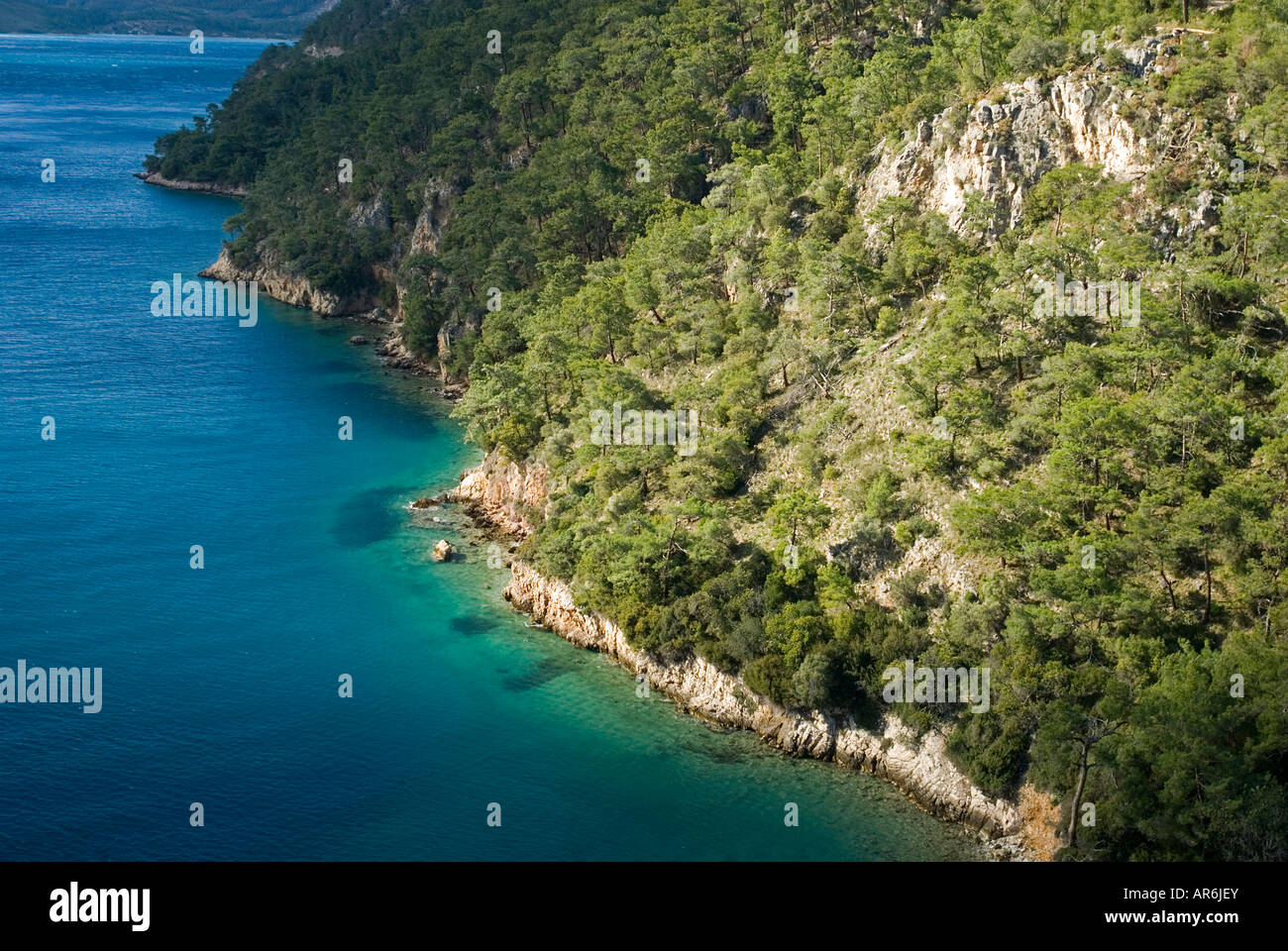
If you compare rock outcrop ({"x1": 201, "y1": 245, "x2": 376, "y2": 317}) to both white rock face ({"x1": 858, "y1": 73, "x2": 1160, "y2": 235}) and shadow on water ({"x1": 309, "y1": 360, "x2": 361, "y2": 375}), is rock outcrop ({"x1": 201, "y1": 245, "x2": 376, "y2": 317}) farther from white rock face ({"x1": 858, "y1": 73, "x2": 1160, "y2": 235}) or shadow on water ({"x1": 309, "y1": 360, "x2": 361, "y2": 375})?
white rock face ({"x1": 858, "y1": 73, "x2": 1160, "y2": 235})

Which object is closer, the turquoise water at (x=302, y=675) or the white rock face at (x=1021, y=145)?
the turquoise water at (x=302, y=675)

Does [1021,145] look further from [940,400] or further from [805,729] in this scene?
[805,729]

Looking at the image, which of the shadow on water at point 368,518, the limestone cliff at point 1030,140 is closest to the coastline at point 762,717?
the shadow on water at point 368,518

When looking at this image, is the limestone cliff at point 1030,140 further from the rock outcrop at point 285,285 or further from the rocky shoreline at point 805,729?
the rock outcrop at point 285,285

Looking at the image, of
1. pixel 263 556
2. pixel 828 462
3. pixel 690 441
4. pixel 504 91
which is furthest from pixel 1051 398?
pixel 504 91

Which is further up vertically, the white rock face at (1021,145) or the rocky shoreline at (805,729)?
the white rock face at (1021,145)

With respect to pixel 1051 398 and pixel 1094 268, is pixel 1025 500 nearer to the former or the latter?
pixel 1051 398

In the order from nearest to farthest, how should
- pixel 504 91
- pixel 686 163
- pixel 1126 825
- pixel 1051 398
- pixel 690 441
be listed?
pixel 1126 825, pixel 1051 398, pixel 690 441, pixel 686 163, pixel 504 91
